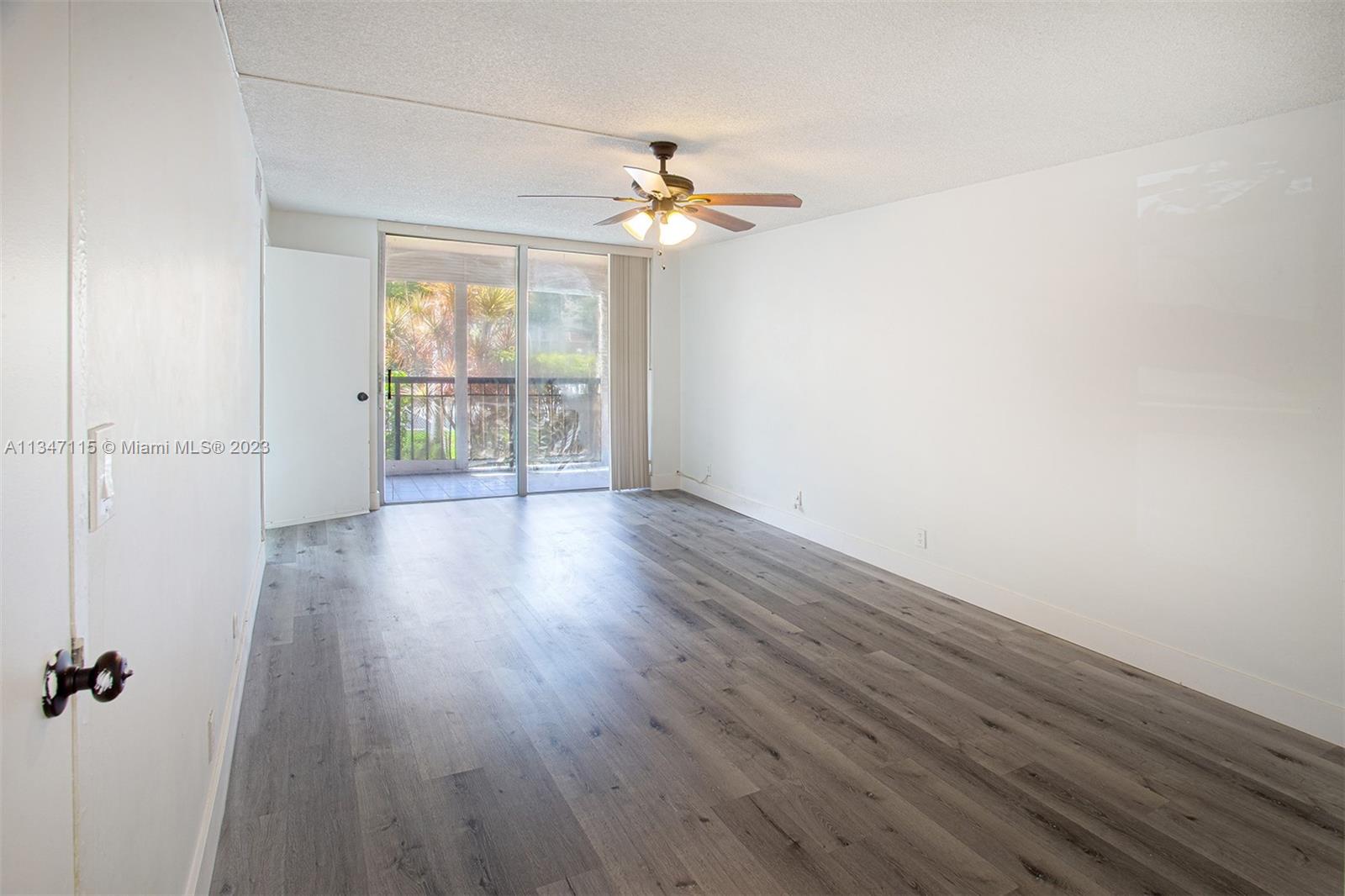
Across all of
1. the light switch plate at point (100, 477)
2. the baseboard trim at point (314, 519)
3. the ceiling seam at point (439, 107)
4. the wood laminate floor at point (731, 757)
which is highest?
the ceiling seam at point (439, 107)

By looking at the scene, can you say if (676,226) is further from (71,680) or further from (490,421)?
(490,421)

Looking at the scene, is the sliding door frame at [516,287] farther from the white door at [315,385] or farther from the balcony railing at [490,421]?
the white door at [315,385]

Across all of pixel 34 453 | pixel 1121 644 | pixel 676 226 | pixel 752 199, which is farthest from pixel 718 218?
pixel 34 453

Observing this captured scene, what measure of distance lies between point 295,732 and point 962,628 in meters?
3.12

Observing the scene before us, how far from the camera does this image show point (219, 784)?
2123 mm

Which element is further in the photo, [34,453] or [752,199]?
[752,199]

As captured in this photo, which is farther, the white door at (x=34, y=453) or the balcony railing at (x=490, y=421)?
the balcony railing at (x=490, y=421)

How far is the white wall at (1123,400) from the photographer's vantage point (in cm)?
281

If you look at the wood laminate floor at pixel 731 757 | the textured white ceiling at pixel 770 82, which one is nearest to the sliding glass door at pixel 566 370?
the textured white ceiling at pixel 770 82

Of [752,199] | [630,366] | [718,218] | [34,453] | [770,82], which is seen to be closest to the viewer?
[34,453]

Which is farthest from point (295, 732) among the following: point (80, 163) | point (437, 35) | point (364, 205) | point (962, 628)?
point (364, 205)

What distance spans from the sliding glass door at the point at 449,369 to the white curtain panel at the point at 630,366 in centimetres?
99

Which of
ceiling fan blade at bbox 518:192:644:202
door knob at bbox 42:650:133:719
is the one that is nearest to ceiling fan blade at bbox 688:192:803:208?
ceiling fan blade at bbox 518:192:644:202

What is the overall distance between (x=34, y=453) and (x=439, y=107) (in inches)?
112
